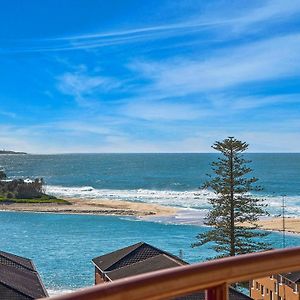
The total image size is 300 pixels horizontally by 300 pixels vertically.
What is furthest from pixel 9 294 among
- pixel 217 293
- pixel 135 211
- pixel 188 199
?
pixel 188 199

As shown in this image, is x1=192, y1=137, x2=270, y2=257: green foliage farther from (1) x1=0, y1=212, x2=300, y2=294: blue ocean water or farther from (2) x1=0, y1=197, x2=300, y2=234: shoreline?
(2) x1=0, y1=197, x2=300, y2=234: shoreline

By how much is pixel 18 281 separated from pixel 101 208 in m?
36.1

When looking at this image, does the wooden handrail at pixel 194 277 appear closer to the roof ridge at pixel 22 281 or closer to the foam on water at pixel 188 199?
the roof ridge at pixel 22 281

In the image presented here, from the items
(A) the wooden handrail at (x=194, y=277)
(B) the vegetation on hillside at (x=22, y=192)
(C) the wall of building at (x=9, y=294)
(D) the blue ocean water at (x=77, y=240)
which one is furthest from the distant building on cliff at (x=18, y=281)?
(B) the vegetation on hillside at (x=22, y=192)

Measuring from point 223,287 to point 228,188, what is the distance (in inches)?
846

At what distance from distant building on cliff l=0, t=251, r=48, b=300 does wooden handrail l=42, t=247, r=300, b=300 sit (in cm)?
677

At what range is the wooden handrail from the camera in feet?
3.49

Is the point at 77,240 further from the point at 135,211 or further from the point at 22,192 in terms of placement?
the point at 22,192

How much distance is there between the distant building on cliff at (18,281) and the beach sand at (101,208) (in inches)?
1088

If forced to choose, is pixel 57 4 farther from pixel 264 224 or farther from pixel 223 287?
pixel 264 224

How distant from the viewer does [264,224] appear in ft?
111

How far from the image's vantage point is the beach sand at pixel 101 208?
139 feet

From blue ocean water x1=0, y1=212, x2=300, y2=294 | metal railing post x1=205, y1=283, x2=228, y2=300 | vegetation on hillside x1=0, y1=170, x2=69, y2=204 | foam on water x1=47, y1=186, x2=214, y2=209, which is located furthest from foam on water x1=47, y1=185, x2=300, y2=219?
metal railing post x1=205, y1=283, x2=228, y2=300

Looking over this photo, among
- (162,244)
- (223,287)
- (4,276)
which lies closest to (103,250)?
(162,244)
